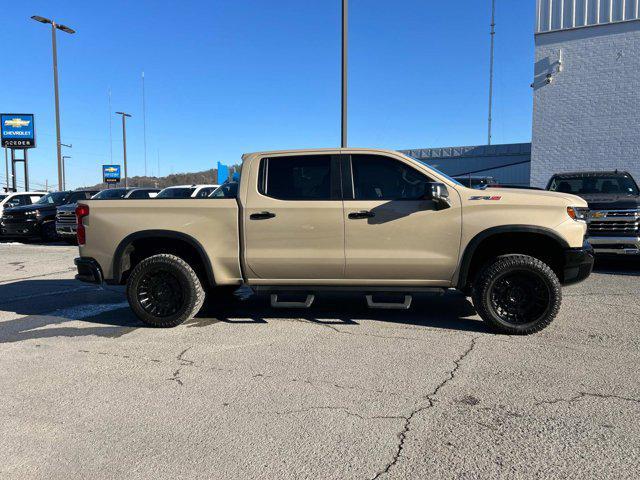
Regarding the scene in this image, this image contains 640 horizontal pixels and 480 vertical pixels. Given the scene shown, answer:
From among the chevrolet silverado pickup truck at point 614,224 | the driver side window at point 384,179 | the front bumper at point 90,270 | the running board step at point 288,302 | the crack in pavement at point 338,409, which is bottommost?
the crack in pavement at point 338,409

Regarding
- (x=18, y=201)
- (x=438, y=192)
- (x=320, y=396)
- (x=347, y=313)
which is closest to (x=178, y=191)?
(x=18, y=201)

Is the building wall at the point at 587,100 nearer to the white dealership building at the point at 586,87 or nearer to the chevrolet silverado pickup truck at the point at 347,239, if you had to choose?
the white dealership building at the point at 586,87

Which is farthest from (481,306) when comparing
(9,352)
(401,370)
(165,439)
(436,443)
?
(9,352)

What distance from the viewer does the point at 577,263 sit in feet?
16.6

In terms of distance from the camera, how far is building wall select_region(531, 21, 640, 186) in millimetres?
17281

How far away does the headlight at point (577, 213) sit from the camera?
507 cm

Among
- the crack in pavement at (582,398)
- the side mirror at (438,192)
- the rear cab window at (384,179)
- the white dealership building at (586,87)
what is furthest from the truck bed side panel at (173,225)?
the white dealership building at (586,87)

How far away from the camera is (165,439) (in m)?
3.12

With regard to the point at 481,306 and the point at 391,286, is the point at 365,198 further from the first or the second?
the point at 481,306

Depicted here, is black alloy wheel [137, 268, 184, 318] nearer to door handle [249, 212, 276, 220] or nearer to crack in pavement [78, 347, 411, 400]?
crack in pavement [78, 347, 411, 400]

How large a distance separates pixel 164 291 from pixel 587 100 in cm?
1770

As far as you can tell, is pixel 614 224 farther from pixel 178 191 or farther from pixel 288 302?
pixel 178 191

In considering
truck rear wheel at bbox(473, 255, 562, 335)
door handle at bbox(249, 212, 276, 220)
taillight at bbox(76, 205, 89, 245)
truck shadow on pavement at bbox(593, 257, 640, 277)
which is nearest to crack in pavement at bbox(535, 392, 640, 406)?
truck rear wheel at bbox(473, 255, 562, 335)

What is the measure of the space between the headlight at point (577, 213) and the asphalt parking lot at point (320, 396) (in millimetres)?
1221
